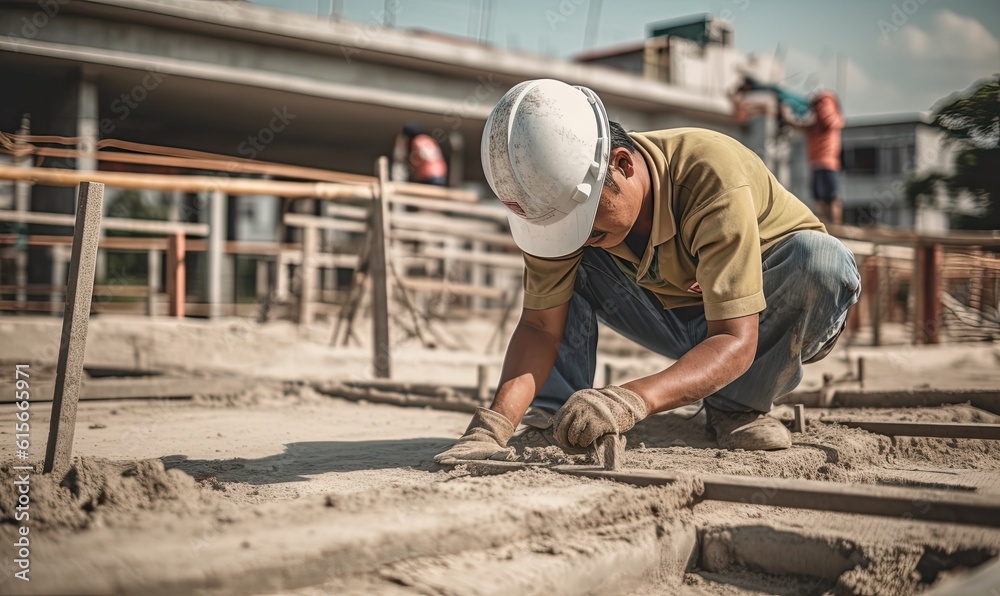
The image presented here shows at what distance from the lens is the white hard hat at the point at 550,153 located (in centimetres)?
223

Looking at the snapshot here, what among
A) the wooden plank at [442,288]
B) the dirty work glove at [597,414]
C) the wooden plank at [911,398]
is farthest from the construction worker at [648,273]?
the wooden plank at [442,288]

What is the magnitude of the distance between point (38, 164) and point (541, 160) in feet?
12.7

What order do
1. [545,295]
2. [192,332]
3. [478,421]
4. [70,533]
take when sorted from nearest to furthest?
[70,533] < [478,421] < [545,295] < [192,332]

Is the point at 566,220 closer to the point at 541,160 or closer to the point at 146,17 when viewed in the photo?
the point at 541,160

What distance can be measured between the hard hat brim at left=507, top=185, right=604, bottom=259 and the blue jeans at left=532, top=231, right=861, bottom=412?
0.35 meters

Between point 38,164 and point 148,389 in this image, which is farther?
point 38,164

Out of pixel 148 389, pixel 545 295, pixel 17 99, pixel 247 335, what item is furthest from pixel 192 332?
pixel 17 99

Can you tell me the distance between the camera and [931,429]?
2.76 metres

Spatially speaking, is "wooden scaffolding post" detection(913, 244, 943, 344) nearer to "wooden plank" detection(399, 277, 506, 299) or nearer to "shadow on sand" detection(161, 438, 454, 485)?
"wooden plank" detection(399, 277, 506, 299)

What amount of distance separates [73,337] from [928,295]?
7.98 metres

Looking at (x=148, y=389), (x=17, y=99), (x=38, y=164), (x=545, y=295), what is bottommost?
(x=148, y=389)

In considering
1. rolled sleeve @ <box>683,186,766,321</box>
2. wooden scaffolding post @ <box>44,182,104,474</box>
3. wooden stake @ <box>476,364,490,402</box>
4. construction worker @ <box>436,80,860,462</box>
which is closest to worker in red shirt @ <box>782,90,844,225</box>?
wooden stake @ <box>476,364,490,402</box>

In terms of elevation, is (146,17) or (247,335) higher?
(146,17)

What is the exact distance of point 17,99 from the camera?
12.0 meters
